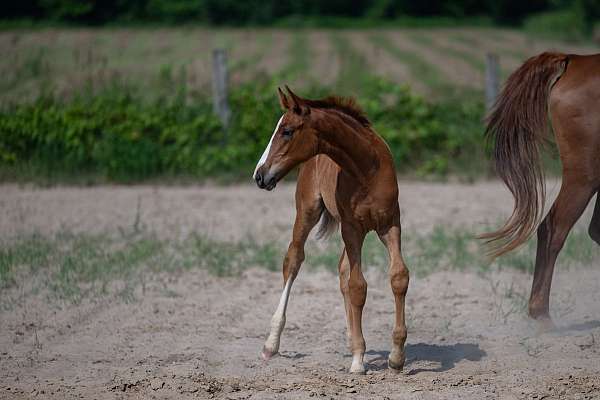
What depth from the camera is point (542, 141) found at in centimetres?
629

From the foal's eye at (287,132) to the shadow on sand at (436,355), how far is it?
4.93 ft

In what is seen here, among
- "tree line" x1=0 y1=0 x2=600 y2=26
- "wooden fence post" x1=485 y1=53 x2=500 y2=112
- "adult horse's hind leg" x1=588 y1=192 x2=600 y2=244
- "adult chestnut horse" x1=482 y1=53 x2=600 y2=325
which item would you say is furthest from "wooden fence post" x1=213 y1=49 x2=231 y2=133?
"tree line" x1=0 y1=0 x2=600 y2=26

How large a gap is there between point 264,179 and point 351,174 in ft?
1.84

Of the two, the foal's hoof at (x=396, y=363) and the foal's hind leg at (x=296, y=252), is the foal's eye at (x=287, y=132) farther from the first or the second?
the foal's hoof at (x=396, y=363)

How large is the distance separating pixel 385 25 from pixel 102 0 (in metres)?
14.8

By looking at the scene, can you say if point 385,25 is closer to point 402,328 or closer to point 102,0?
point 102,0

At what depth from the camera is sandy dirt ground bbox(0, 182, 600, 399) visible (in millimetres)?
4969

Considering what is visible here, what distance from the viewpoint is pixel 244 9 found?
165 feet

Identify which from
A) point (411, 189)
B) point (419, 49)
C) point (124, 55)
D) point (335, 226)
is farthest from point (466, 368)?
point (419, 49)

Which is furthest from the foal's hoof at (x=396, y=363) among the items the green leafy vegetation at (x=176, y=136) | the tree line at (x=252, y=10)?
the tree line at (x=252, y=10)

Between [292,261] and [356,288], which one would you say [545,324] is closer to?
[356,288]

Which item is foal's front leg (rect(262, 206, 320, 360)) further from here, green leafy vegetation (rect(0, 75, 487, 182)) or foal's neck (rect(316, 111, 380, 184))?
green leafy vegetation (rect(0, 75, 487, 182))

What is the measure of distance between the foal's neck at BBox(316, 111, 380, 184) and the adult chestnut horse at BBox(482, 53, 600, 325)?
1.20m

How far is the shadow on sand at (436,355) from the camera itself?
5449 millimetres
